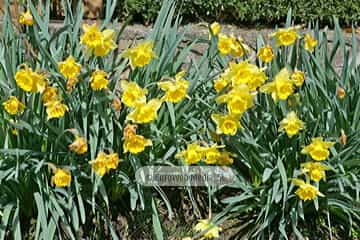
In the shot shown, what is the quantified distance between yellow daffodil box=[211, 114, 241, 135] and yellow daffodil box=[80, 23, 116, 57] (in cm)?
50

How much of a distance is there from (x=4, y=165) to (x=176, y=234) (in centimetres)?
80

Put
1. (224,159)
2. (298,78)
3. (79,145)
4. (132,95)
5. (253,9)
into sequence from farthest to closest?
(253,9) → (224,159) → (298,78) → (132,95) → (79,145)

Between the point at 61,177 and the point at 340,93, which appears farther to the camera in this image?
the point at 340,93

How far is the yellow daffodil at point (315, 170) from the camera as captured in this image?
8.05ft

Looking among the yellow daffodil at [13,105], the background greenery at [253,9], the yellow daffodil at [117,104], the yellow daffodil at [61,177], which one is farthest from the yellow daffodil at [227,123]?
the background greenery at [253,9]

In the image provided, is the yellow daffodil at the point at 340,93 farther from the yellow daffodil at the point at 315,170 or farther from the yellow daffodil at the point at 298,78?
the yellow daffodil at the point at 315,170

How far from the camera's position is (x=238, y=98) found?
234 cm

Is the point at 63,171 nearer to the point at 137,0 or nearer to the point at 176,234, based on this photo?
the point at 176,234

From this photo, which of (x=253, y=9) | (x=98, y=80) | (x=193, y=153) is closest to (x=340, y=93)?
(x=193, y=153)

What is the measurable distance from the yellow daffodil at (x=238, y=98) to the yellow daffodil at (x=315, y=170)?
358 mm

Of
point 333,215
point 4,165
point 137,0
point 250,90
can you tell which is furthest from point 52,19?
point 333,215

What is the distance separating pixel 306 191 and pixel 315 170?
0.09m

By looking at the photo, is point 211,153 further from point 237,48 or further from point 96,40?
point 96,40

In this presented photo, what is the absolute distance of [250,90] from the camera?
2.46 meters
